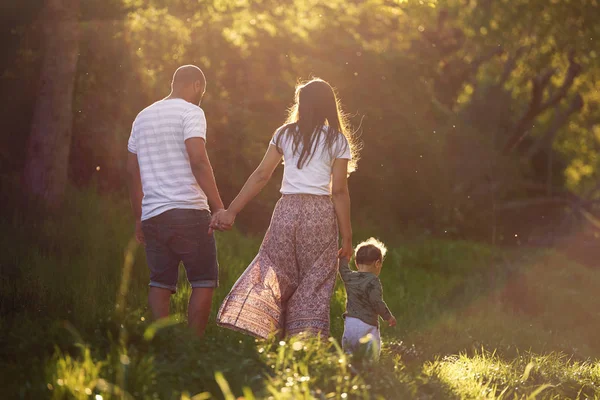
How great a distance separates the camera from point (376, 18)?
21.4 m

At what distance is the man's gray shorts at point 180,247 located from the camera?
665 cm

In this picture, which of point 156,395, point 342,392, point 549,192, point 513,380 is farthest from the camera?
point 549,192

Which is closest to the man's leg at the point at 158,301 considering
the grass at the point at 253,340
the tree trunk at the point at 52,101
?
the grass at the point at 253,340

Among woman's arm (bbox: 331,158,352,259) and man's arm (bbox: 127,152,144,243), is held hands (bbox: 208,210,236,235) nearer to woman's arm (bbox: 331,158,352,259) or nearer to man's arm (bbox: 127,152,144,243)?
man's arm (bbox: 127,152,144,243)

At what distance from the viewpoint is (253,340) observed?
21.2 ft

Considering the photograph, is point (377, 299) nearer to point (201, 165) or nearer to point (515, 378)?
point (515, 378)

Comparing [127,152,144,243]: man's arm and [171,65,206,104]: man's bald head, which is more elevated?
[171,65,206,104]: man's bald head

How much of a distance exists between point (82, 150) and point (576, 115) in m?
19.9

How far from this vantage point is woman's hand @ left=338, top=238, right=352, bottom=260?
6.75 m

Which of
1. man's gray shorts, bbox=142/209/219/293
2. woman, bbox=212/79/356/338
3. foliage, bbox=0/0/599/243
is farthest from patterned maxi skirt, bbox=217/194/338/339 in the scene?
foliage, bbox=0/0/599/243

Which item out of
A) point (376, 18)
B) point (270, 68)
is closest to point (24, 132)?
point (270, 68)

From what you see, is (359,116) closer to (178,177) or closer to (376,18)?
(376,18)

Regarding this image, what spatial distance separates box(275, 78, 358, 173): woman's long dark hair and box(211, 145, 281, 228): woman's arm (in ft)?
0.68

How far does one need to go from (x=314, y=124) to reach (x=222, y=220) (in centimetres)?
99
